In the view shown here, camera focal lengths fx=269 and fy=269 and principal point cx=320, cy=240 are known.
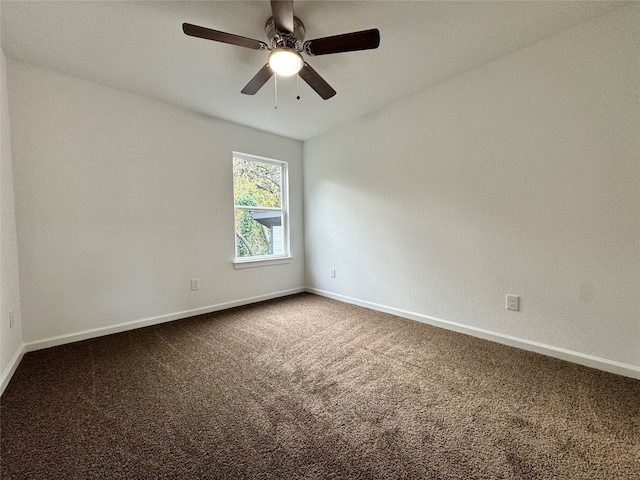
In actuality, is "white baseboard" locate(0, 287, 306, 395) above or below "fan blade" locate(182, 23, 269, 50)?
below

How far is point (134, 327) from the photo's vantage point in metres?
2.77

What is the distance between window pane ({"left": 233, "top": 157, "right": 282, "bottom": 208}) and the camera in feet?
11.9

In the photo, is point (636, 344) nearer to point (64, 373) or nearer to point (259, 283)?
point (259, 283)

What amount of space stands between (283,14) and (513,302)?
2.69 meters

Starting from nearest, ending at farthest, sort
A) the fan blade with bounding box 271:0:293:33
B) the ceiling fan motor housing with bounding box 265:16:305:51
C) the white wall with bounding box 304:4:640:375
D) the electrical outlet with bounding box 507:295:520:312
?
the fan blade with bounding box 271:0:293:33, the ceiling fan motor housing with bounding box 265:16:305:51, the white wall with bounding box 304:4:640:375, the electrical outlet with bounding box 507:295:520:312

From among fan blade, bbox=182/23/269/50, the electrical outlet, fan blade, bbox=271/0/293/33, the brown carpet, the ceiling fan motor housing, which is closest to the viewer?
the brown carpet

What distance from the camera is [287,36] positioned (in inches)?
67.1

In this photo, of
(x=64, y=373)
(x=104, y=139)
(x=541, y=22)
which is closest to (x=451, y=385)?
(x=541, y=22)

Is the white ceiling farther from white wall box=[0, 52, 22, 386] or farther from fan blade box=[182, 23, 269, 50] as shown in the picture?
white wall box=[0, 52, 22, 386]

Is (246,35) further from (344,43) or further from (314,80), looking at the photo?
(344,43)

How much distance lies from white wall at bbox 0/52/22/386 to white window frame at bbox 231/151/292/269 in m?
1.90

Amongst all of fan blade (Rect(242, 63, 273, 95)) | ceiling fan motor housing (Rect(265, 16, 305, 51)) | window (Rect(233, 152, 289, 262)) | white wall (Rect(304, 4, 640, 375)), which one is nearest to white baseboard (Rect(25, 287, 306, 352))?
window (Rect(233, 152, 289, 262))

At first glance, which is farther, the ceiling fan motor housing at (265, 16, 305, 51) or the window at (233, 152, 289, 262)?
the window at (233, 152, 289, 262)

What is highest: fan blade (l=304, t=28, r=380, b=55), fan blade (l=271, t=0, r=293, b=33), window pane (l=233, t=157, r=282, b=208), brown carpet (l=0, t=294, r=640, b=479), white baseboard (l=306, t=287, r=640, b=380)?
fan blade (l=271, t=0, r=293, b=33)
